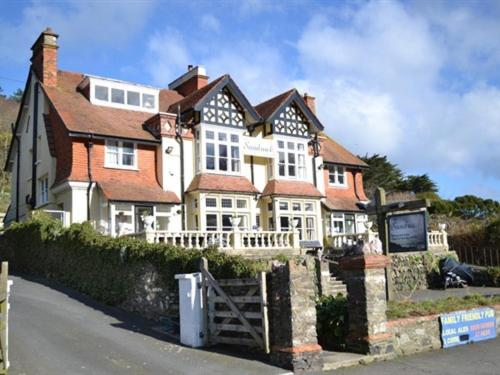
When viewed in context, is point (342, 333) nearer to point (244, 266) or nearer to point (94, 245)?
point (244, 266)

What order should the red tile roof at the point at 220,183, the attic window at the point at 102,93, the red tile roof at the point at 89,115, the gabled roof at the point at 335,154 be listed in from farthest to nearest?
the gabled roof at the point at 335,154, the attic window at the point at 102,93, the red tile roof at the point at 220,183, the red tile roof at the point at 89,115

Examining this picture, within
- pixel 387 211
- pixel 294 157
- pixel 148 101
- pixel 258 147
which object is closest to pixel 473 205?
pixel 294 157

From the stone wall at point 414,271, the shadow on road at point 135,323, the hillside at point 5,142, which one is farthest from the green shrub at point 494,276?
the hillside at point 5,142

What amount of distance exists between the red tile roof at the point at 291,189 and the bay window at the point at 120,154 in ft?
24.0

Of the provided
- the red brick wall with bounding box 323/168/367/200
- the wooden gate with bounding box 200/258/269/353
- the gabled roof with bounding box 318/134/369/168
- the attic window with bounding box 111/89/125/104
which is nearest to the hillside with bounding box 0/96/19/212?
the attic window with bounding box 111/89/125/104

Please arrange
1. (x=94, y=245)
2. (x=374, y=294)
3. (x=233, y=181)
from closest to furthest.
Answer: (x=374, y=294) < (x=94, y=245) < (x=233, y=181)

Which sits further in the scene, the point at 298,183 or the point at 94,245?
the point at 298,183

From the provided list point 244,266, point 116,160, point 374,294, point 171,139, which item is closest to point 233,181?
point 171,139

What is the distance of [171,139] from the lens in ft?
87.0

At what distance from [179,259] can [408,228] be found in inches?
321

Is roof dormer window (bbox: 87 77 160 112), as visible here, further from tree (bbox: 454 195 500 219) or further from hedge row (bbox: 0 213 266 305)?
tree (bbox: 454 195 500 219)

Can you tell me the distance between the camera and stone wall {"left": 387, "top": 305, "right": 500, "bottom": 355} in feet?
36.2

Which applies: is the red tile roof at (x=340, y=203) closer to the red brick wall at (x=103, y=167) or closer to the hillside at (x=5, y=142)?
the red brick wall at (x=103, y=167)

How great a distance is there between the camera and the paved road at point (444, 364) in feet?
31.2
